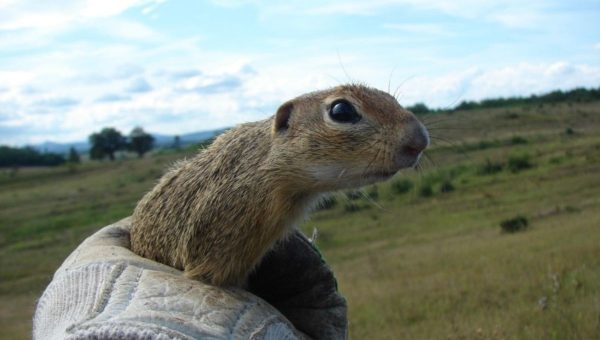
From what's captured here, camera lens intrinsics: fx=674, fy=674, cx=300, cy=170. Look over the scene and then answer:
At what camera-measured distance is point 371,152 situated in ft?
10.9

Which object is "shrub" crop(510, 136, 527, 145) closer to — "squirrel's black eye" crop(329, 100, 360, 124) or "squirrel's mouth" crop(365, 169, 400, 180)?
"squirrel's black eye" crop(329, 100, 360, 124)

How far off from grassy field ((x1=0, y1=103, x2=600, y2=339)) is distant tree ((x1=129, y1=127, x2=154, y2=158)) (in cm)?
3476

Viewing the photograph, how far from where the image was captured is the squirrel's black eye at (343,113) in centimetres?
348

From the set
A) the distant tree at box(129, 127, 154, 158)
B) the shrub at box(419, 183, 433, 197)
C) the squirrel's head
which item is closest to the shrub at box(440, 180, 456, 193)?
the shrub at box(419, 183, 433, 197)

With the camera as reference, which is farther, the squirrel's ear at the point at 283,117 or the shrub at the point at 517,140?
the shrub at the point at 517,140

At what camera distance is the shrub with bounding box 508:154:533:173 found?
1494 inches

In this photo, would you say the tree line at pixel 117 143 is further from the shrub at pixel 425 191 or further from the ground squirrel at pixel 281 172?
the ground squirrel at pixel 281 172

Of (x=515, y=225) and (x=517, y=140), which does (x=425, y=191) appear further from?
(x=517, y=140)

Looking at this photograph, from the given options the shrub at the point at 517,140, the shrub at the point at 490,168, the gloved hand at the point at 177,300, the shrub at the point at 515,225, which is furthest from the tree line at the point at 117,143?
the gloved hand at the point at 177,300

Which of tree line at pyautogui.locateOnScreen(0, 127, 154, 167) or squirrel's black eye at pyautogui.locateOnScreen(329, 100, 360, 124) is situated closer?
squirrel's black eye at pyautogui.locateOnScreen(329, 100, 360, 124)

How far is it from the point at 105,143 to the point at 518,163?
74223 mm

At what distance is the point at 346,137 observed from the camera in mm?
3436

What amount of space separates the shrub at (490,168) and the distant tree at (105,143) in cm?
7061

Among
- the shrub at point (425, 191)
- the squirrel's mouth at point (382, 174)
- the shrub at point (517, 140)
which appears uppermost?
the squirrel's mouth at point (382, 174)
